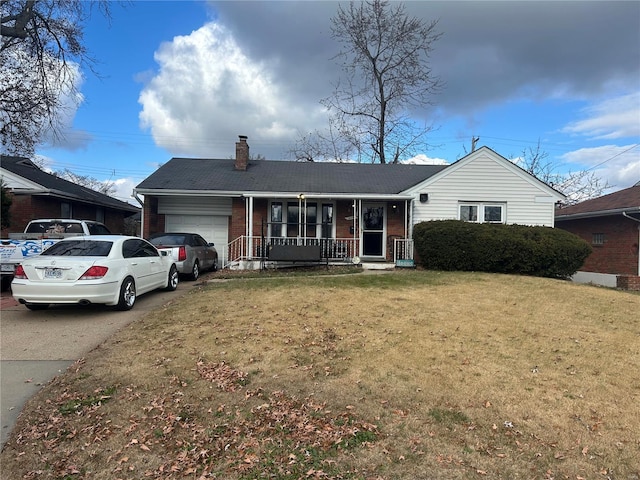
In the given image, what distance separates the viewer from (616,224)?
16.9 metres

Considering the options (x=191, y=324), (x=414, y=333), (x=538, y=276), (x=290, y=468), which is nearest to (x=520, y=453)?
(x=290, y=468)

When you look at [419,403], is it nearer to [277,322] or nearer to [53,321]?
[277,322]

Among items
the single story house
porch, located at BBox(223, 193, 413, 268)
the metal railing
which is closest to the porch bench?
the single story house

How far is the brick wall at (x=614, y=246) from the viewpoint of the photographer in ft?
52.3

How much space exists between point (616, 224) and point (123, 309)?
18.1m

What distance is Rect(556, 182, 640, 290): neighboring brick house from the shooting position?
51.7 feet

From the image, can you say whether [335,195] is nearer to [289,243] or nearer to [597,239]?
[289,243]

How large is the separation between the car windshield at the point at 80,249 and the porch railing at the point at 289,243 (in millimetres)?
6885

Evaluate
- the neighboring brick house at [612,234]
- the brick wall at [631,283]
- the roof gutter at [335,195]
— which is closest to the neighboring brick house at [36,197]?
the roof gutter at [335,195]

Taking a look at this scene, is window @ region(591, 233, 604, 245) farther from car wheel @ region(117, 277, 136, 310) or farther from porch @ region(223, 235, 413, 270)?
car wheel @ region(117, 277, 136, 310)

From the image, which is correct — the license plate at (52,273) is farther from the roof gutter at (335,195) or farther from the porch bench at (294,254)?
the roof gutter at (335,195)

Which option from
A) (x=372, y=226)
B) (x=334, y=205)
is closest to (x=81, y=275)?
(x=334, y=205)

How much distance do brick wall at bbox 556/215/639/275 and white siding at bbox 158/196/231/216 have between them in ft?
51.3

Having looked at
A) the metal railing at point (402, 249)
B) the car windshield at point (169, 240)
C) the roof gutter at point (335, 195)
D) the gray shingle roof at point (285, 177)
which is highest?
the gray shingle roof at point (285, 177)
